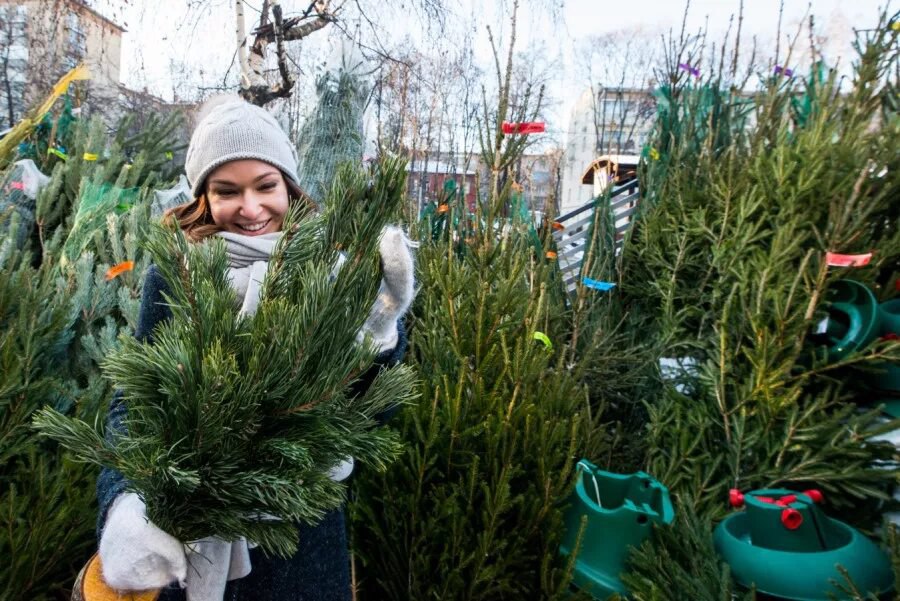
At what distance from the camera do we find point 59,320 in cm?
230

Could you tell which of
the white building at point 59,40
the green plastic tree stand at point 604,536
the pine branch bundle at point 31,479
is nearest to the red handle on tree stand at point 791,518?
the green plastic tree stand at point 604,536

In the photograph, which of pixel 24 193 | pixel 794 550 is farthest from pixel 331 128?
pixel 794 550

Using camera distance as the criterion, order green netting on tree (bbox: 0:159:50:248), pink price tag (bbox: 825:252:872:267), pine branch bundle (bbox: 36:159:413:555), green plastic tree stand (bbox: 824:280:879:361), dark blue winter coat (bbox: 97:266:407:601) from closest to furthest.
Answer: pine branch bundle (bbox: 36:159:413:555), dark blue winter coat (bbox: 97:266:407:601), pink price tag (bbox: 825:252:872:267), green plastic tree stand (bbox: 824:280:879:361), green netting on tree (bbox: 0:159:50:248)

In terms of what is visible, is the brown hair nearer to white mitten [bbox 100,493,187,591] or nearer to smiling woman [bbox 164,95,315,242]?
smiling woman [bbox 164,95,315,242]

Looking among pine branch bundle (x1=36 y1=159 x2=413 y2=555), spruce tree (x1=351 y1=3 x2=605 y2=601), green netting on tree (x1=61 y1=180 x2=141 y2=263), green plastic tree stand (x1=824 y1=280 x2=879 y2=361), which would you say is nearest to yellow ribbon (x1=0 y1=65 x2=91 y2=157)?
pine branch bundle (x1=36 y1=159 x2=413 y2=555)

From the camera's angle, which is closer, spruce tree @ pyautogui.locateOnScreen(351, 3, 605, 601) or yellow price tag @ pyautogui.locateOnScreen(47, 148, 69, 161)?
spruce tree @ pyautogui.locateOnScreen(351, 3, 605, 601)

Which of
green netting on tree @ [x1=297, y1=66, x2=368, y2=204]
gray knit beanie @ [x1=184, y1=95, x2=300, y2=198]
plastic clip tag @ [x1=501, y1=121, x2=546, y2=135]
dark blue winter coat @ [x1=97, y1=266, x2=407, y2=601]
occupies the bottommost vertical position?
dark blue winter coat @ [x1=97, y1=266, x2=407, y2=601]

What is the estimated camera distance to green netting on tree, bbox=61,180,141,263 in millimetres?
3294

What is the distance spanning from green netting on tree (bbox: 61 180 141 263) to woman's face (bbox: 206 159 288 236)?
7.59 feet

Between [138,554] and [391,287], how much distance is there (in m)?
0.61

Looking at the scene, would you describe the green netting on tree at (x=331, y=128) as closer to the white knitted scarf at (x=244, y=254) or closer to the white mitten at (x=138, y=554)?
the white knitted scarf at (x=244, y=254)

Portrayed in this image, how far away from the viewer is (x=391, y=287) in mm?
1131

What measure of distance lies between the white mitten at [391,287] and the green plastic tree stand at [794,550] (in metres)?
1.49

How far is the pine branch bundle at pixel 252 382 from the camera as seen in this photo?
2.50 ft
